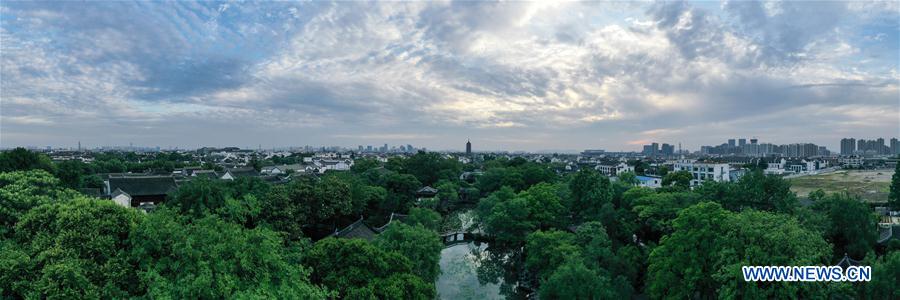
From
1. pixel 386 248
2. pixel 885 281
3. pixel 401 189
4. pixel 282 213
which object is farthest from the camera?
pixel 401 189

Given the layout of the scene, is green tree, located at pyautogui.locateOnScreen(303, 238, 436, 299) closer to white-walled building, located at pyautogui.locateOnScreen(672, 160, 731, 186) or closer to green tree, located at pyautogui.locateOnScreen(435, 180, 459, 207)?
green tree, located at pyautogui.locateOnScreen(435, 180, 459, 207)

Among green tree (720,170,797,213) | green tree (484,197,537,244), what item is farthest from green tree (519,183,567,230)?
green tree (720,170,797,213)

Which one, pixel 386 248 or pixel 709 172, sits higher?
pixel 709 172

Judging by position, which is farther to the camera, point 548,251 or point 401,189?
point 401,189

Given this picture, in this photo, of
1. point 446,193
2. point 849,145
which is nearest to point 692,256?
point 446,193

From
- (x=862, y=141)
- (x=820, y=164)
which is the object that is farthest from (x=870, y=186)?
(x=862, y=141)

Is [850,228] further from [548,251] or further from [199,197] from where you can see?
[199,197]
